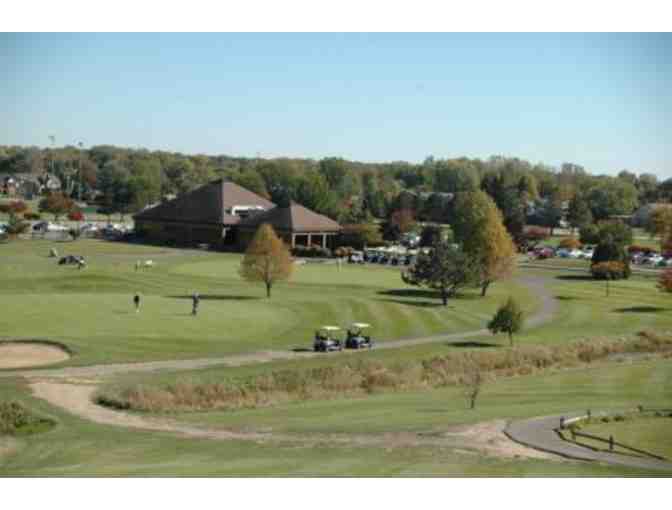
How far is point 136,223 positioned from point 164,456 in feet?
288

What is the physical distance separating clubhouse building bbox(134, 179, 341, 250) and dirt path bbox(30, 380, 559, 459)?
64.4 metres

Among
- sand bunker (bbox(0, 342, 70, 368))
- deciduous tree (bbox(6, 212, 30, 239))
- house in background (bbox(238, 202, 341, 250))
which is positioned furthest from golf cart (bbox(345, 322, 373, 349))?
deciduous tree (bbox(6, 212, 30, 239))

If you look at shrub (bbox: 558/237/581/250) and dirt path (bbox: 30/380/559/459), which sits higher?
shrub (bbox: 558/237/581/250)

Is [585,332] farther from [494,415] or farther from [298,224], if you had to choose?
[298,224]

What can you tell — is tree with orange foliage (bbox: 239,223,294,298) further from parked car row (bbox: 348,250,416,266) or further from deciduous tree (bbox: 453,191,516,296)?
parked car row (bbox: 348,250,416,266)

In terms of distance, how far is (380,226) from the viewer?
111938mm

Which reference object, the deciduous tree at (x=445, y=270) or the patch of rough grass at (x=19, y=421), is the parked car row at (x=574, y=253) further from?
the patch of rough grass at (x=19, y=421)

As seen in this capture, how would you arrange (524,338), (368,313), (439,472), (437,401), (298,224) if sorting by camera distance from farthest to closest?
(298,224), (368,313), (524,338), (437,401), (439,472)

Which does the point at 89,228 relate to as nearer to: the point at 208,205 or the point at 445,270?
the point at 208,205

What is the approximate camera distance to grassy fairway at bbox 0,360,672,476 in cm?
2389

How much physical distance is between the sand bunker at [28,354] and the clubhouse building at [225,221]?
2138 inches

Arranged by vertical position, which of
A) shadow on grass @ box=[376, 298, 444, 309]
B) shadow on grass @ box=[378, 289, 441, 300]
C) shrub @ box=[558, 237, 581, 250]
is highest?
shrub @ box=[558, 237, 581, 250]

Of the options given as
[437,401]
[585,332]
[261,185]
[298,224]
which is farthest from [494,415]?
[261,185]

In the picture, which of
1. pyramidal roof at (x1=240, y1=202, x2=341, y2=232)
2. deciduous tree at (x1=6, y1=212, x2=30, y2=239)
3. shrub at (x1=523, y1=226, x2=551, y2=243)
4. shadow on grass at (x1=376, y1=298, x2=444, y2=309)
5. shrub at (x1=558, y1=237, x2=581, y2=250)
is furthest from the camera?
shrub at (x1=523, y1=226, x2=551, y2=243)
